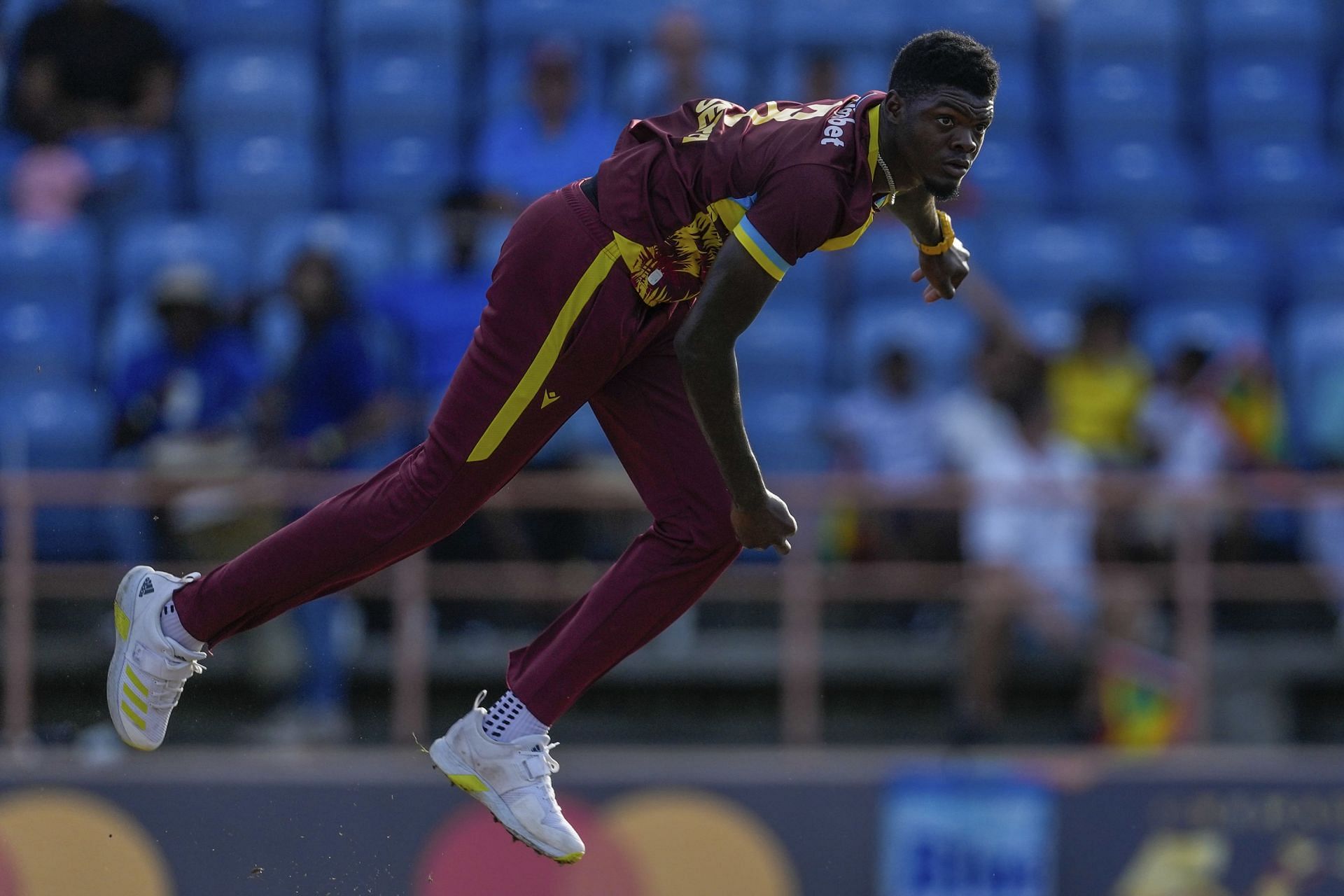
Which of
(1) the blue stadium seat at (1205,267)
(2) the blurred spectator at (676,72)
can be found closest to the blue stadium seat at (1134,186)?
(1) the blue stadium seat at (1205,267)

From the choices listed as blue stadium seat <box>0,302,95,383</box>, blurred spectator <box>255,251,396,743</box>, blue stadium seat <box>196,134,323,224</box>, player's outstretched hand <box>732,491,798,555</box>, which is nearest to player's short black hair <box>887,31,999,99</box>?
player's outstretched hand <box>732,491,798,555</box>

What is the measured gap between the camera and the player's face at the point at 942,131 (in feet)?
14.4

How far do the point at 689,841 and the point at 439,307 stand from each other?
8.33 ft

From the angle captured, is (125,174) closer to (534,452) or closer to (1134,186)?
(1134,186)

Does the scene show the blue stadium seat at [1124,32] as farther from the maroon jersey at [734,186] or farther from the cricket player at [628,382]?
the maroon jersey at [734,186]

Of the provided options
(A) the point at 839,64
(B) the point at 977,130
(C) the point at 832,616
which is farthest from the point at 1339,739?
(B) the point at 977,130

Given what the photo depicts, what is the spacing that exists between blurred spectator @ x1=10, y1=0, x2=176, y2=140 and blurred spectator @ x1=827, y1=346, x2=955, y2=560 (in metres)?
4.09

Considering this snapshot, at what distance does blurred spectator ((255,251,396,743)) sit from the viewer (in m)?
8.05

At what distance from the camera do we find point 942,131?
4395 mm

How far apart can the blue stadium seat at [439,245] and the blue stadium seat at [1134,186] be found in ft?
11.2

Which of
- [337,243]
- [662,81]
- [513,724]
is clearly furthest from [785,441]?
[513,724]

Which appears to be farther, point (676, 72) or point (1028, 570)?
point (676, 72)

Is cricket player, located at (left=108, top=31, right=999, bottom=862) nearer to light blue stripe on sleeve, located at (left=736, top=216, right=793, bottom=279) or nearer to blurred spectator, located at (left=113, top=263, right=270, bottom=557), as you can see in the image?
light blue stripe on sleeve, located at (left=736, top=216, right=793, bottom=279)

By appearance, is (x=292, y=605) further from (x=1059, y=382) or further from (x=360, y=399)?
(x=1059, y=382)
